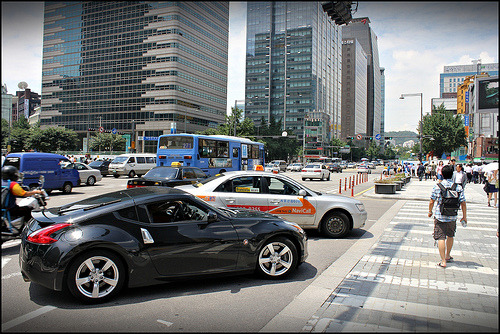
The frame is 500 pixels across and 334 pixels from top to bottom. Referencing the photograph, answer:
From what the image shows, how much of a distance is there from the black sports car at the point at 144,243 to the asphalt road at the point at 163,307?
248 mm

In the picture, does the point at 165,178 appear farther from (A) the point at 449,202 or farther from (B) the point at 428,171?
(B) the point at 428,171

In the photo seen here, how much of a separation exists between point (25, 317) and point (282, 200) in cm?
546

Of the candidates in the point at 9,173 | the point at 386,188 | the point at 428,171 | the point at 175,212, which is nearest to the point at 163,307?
the point at 175,212

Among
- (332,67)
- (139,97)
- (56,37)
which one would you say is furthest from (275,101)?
(56,37)

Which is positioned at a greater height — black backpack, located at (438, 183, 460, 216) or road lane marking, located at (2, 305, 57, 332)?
black backpack, located at (438, 183, 460, 216)

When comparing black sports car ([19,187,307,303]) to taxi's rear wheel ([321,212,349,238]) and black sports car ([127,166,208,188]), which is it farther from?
black sports car ([127,166,208,188])

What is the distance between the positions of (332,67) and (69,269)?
17224 cm

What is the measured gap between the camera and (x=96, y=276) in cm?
446

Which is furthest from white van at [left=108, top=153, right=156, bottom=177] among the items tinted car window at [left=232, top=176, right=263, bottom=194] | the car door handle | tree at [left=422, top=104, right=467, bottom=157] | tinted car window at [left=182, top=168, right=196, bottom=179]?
tree at [left=422, top=104, right=467, bottom=157]

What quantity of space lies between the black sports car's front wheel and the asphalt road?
136 millimetres

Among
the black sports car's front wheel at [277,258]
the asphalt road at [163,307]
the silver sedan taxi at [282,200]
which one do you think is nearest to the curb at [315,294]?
the asphalt road at [163,307]

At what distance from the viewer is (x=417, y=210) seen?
46.2ft

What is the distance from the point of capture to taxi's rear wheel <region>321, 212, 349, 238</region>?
8724 millimetres

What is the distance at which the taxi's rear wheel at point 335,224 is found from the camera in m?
8.72
